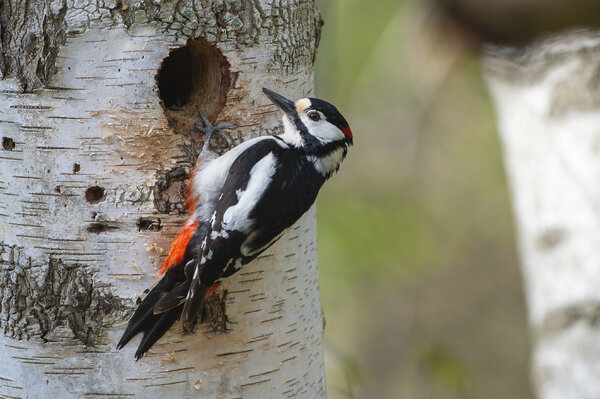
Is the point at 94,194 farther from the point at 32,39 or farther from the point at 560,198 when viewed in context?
the point at 560,198

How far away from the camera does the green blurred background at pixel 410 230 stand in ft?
20.0

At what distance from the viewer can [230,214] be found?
2.38 metres

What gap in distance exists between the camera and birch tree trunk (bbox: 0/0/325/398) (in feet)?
7.31

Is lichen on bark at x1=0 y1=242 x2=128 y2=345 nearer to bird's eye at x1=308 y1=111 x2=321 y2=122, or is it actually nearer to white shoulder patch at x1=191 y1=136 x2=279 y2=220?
white shoulder patch at x1=191 y1=136 x2=279 y2=220

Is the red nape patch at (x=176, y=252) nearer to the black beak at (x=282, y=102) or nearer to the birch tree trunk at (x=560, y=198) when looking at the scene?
the black beak at (x=282, y=102)

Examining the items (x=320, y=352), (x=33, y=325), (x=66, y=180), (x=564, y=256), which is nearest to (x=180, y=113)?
(x=66, y=180)

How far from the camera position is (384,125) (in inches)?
240

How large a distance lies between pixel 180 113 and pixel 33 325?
0.85 meters

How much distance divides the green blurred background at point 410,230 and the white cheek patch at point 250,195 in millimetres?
3286

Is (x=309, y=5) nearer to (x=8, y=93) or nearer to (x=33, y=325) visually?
(x=8, y=93)

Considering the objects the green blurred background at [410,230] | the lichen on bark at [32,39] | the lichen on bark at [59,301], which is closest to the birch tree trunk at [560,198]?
the green blurred background at [410,230]

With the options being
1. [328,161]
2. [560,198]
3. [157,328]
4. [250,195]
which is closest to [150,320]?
[157,328]

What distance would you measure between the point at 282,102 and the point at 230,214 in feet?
1.44

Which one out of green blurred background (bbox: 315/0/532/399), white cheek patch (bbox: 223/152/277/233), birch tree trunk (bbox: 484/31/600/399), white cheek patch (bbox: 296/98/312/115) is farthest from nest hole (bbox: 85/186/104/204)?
green blurred background (bbox: 315/0/532/399)
